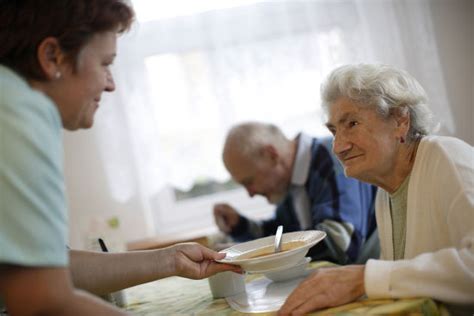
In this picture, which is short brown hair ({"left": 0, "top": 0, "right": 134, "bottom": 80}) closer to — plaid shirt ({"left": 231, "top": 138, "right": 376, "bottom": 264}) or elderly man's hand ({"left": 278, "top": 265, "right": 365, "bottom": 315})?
elderly man's hand ({"left": 278, "top": 265, "right": 365, "bottom": 315})

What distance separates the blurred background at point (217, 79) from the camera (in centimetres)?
270

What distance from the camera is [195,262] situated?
1.24 metres

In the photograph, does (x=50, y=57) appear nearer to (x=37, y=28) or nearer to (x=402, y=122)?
(x=37, y=28)

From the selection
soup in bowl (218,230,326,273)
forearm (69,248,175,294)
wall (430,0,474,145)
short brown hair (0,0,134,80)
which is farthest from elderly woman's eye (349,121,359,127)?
wall (430,0,474,145)

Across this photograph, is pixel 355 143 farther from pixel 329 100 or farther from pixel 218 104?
pixel 218 104

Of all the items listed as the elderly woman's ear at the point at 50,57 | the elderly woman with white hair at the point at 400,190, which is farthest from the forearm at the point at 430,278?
the elderly woman's ear at the point at 50,57

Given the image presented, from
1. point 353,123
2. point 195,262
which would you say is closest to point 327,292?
point 195,262

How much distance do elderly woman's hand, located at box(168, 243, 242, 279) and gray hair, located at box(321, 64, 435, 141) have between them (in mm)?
511

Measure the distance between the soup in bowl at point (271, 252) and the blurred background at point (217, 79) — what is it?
144 cm

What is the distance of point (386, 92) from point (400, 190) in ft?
0.84

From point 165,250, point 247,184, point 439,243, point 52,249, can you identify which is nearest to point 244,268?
point 165,250

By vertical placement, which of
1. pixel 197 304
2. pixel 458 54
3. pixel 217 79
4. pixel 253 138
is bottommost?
pixel 197 304

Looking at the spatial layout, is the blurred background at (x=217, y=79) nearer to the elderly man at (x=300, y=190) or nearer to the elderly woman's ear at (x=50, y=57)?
the elderly man at (x=300, y=190)

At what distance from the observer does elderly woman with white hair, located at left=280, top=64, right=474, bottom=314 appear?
0.92 meters
